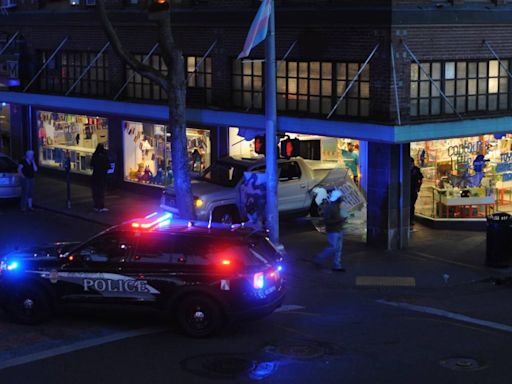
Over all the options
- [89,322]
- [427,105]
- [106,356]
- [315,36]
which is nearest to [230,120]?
[315,36]

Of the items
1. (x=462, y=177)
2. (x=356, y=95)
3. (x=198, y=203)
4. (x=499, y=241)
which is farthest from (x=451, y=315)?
(x=198, y=203)

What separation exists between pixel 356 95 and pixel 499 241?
15.2ft

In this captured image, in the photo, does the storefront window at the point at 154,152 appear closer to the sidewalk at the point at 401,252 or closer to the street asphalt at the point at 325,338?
the sidewalk at the point at 401,252

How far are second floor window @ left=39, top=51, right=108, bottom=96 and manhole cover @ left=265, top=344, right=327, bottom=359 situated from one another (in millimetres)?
17410

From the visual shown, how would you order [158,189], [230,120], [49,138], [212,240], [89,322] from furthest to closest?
[49,138]
[158,189]
[230,120]
[89,322]
[212,240]

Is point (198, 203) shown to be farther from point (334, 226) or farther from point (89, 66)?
point (89, 66)

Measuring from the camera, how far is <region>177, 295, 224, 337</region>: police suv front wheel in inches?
459

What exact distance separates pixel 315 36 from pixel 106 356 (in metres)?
10.9

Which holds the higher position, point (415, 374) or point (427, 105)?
point (427, 105)

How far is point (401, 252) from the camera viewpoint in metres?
18.4

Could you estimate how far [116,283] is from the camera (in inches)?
469

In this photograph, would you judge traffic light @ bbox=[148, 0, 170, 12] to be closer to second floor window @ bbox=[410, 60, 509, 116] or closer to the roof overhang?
the roof overhang

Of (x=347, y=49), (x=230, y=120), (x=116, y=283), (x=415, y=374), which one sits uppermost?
(x=347, y=49)

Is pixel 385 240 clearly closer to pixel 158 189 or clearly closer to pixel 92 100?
pixel 158 189
